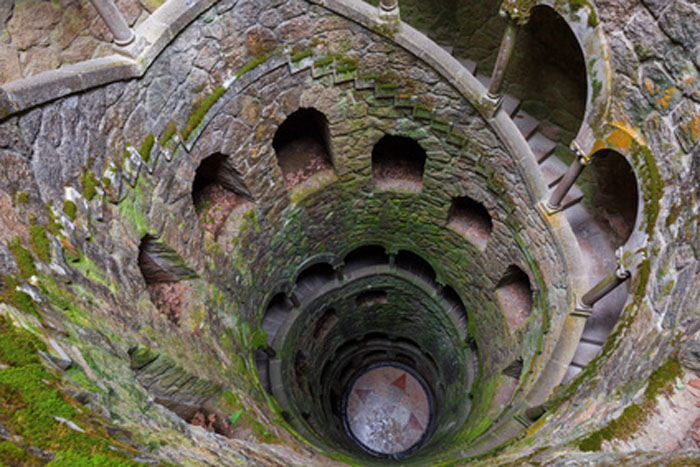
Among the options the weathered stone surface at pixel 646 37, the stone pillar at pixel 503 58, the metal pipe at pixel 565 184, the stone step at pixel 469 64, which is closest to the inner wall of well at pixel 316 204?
the metal pipe at pixel 565 184

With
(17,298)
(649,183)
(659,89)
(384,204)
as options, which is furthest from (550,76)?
(17,298)

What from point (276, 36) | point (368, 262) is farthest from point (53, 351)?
point (368, 262)

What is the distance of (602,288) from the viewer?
6254 millimetres

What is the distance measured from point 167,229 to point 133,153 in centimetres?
117

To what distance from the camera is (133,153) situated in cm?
499

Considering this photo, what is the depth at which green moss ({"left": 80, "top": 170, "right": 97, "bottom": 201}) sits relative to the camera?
4297mm

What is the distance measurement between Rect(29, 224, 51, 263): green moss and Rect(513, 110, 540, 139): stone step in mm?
7967

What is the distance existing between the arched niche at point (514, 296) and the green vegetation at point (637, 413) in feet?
16.9

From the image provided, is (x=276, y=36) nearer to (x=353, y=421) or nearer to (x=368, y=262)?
(x=368, y=262)

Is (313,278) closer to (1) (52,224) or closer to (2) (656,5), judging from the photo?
(1) (52,224)

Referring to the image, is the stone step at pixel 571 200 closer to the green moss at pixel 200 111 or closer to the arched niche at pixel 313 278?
the arched niche at pixel 313 278

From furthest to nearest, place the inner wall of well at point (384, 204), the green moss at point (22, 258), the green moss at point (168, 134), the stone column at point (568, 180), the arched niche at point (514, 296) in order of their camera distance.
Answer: the arched niche at point (514, 296), the inner wall of well at point (384, 204), the stone column at point (568, 180), the green moss at point (168, 134), the green moss at point (22, 258)

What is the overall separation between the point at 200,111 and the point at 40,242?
2.92m

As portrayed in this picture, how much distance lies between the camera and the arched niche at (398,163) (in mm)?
9922
